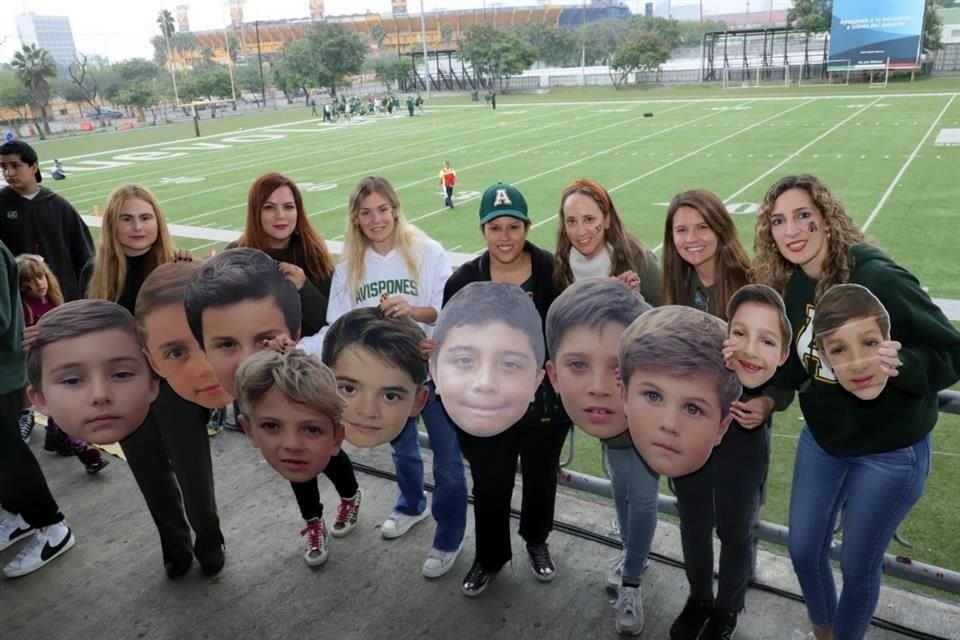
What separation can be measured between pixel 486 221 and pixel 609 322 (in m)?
0.55

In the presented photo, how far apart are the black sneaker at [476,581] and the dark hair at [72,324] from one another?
1714 millimetres

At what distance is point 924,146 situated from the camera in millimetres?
17359

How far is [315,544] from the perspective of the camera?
10.9ft

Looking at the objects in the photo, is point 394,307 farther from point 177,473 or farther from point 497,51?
point 497,51

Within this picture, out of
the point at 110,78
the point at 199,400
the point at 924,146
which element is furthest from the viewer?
the point at 110,78

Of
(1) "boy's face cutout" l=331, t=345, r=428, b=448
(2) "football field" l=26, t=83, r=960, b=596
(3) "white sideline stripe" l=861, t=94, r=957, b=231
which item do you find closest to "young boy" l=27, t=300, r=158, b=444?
(1) "boy's face cutout" l=331, t=345, r=428, b=448

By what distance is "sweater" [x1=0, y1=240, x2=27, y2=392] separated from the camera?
281 cm

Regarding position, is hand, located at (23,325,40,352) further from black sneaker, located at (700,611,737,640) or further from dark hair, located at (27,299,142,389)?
black sneaker, located at (700,611,737,640)

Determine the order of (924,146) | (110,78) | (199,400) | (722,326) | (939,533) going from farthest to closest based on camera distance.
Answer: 1. (110,78)
2. (924,146)
3. (939,533)
4. (199,400)
5. (722,326)

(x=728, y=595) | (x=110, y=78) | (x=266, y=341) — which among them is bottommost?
(x=728, y=595)

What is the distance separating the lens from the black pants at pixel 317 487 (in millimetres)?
3186

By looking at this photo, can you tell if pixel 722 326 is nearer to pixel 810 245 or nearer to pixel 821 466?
pixel 810 245

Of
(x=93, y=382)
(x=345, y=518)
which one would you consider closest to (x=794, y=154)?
(x=345, y=518)

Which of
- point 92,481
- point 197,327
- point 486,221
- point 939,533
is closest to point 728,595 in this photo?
point 486,221
